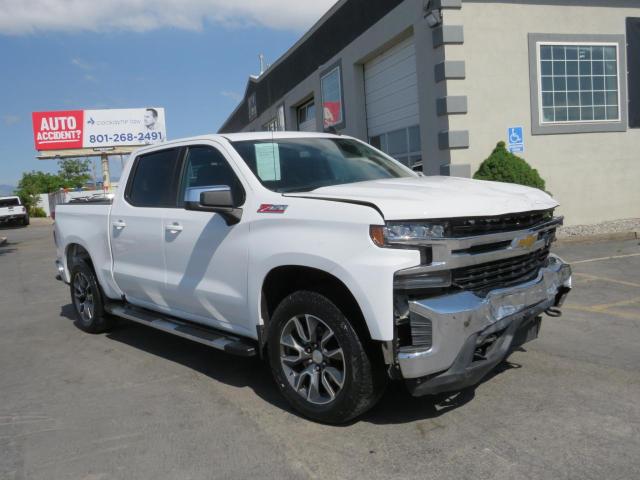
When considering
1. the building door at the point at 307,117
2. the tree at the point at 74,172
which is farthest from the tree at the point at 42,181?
the building door at the point at 307,117

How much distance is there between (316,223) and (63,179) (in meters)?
76.4

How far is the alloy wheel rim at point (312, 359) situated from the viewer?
361 centimetres

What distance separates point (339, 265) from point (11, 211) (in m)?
36.2

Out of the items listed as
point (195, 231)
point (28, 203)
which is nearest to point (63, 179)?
point (28, 203)

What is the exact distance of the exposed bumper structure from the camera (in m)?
3.17

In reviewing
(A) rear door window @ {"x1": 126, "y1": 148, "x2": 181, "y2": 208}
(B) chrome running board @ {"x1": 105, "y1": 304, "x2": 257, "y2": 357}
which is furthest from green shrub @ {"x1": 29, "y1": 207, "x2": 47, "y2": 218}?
(A) rear door window @ {"x1": 126, "y1": 148, "x2": 181, "y2": 208}

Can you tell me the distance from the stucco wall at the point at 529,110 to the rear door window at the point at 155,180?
7.22 metres

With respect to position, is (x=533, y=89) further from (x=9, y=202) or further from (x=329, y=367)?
(x=9, y=202)

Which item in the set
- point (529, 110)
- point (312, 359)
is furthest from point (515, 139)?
point (312, 359)

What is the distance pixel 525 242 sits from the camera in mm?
3730

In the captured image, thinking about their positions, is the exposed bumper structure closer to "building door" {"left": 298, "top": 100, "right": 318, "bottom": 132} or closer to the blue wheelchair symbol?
the blue wheelchair symbol

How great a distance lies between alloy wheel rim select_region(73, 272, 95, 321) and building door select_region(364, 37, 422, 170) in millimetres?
8481

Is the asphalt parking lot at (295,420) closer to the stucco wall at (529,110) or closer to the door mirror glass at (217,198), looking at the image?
the door mirror glass at (217,198)

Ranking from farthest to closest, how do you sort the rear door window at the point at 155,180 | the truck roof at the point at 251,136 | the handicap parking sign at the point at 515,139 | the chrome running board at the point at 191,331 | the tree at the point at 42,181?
the tree at the point at 42,181 → the handicap parking sign at the point at 515,139 → the rear door window at the point at 155,180 → the truck roof at the point at 251,136 → the chrome running board at the point at 191,331
